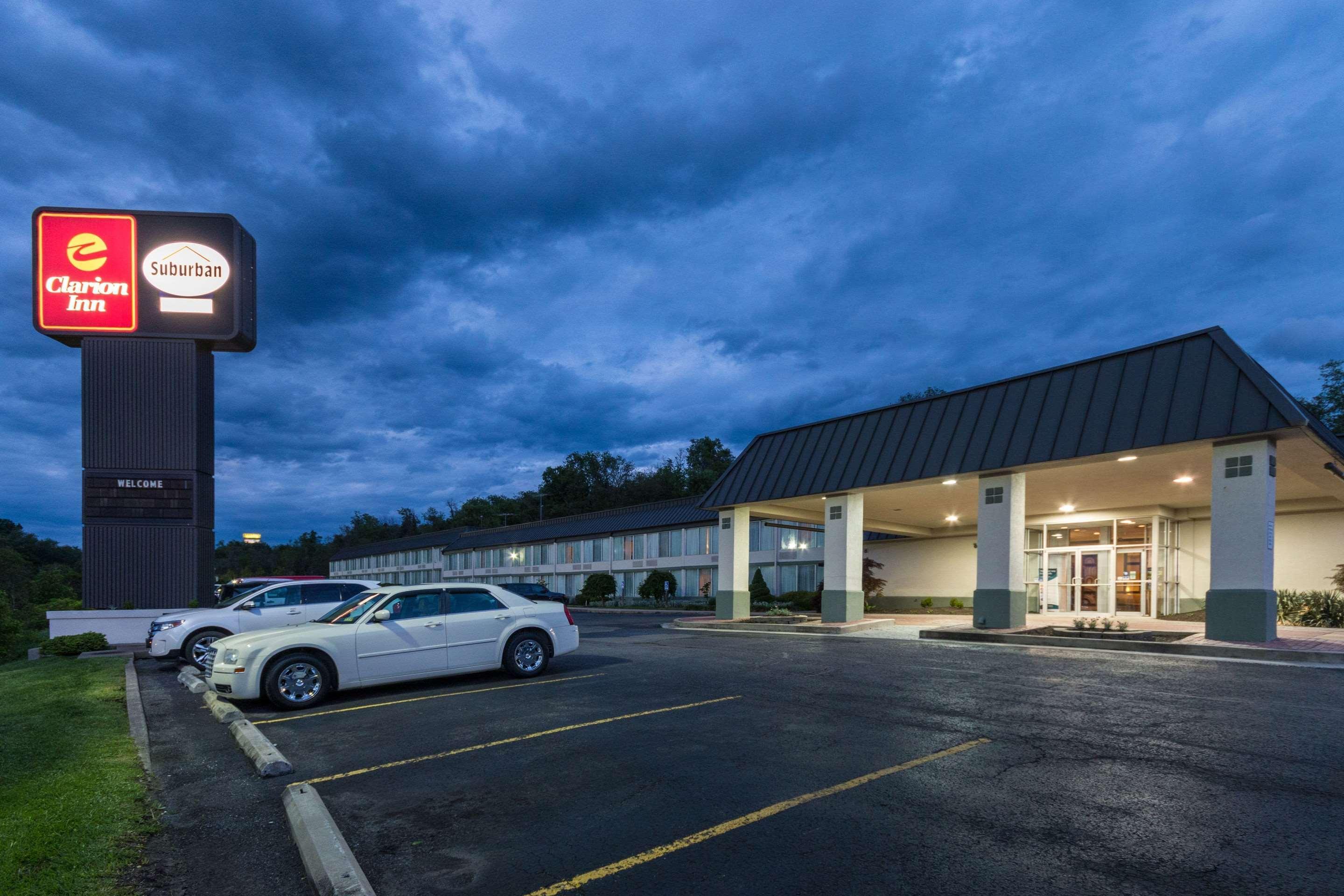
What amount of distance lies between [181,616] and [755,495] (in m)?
15.5

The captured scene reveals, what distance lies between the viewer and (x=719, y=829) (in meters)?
4.66

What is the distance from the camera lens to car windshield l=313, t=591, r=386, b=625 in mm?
10250

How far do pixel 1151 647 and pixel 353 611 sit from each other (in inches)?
564

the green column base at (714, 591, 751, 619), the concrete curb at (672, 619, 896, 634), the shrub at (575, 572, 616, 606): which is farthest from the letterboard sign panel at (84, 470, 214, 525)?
the shrub at (575, 572, 616, 606)

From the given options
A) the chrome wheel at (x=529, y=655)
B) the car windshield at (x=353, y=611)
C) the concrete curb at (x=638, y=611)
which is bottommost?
the concrete curb at (x=638, y=611)

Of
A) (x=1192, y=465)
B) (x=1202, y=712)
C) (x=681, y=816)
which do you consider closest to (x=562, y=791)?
(x=681, y=816)

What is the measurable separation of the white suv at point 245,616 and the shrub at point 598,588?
113 feet

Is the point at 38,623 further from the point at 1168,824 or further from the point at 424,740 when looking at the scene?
the point at 1168,824

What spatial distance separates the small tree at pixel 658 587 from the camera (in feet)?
152

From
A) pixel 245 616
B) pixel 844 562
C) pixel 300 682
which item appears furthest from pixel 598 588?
pixel 300 682

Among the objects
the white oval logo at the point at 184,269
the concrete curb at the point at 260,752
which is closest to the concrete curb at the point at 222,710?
the concrete curb at the point at 260,752

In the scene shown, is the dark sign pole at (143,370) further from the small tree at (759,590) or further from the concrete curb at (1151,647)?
the small tree at (759,590)

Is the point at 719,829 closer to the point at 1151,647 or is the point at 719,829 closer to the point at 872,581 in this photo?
the point at 1151,647

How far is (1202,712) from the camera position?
7.81 meters
